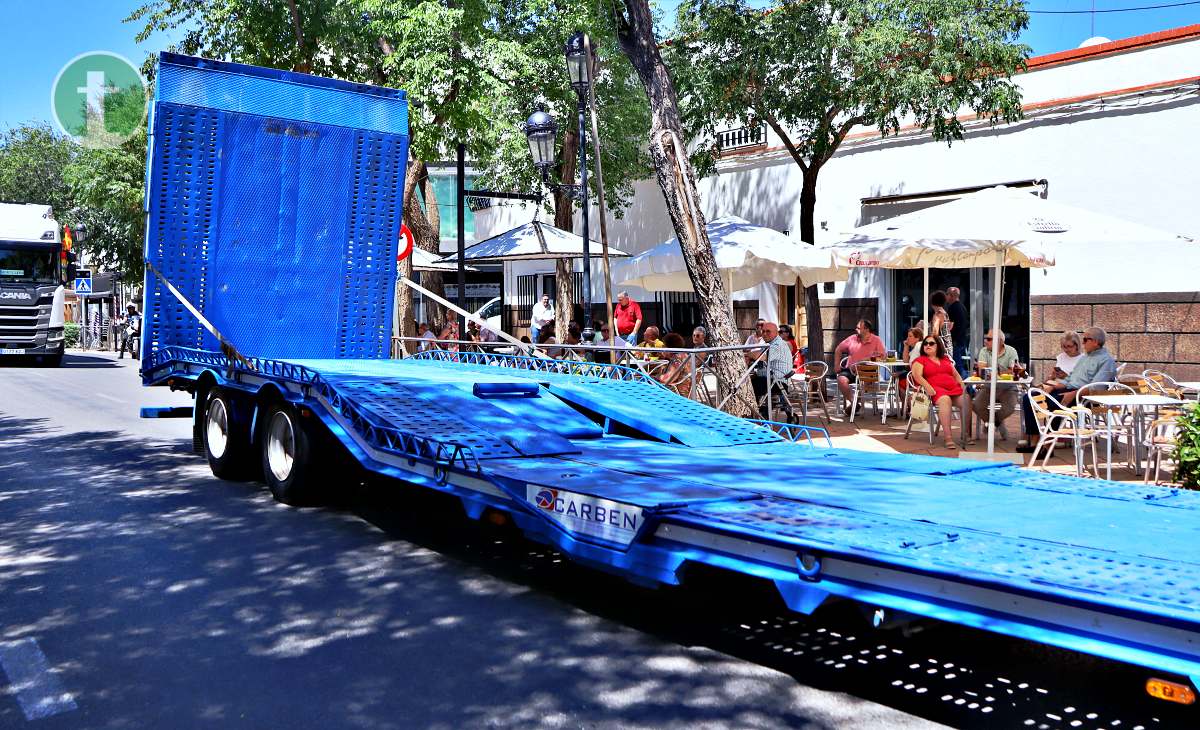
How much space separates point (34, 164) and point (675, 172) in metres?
48.0

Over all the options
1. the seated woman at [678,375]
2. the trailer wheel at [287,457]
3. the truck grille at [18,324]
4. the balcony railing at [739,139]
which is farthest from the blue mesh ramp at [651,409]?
the truck grille at [18,324]

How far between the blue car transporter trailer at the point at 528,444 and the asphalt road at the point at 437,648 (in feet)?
1.30

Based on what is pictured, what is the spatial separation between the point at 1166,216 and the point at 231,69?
1260cm

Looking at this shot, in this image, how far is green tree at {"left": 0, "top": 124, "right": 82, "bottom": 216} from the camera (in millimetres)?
49625

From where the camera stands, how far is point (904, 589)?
148 inches

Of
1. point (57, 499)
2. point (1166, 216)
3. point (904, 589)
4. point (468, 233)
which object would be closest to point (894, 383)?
point (1166, 216)

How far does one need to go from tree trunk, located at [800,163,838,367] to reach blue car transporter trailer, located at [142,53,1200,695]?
7980 millimetres

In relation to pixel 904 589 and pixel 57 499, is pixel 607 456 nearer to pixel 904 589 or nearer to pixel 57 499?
pixel 904 589

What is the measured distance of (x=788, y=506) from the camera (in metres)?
4.89

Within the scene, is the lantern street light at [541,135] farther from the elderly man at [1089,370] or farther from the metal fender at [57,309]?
the metal fender at [57,309]

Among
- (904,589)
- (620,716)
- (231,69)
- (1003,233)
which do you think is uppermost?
(231,69)

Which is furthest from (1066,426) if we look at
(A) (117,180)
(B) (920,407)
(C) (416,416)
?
(A) (117,180)

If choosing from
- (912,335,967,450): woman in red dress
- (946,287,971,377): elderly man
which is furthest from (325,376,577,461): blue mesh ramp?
(946,287,971,377): elderly man

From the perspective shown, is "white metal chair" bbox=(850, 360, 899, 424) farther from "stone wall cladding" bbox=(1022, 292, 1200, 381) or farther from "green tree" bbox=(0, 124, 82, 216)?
"green tree" bbox=(0, 124, 82, 216)
